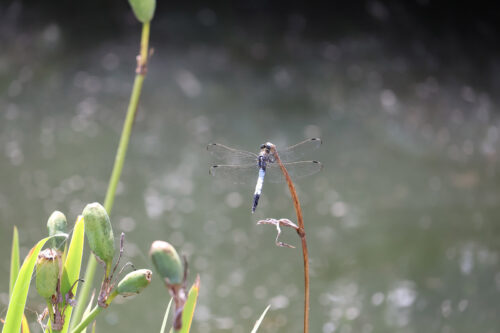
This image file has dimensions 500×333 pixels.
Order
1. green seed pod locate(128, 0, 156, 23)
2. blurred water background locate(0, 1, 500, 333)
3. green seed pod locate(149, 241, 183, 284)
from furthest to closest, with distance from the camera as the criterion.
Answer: blurred water background locate(0, 1, 500, 333)
green seed pod locate(128, 0, 156, 23)
green seed pod locate(149, 241, 183, 284)

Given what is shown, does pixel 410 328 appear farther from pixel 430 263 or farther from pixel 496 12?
pixel 496 12

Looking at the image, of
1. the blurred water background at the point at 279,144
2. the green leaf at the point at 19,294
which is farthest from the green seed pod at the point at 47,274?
the blurred water background at the point at 279,144

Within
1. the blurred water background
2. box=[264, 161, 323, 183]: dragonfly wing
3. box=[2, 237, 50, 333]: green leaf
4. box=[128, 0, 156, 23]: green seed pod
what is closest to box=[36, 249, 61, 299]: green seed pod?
box=[2, 237, 50, 333]: green leaf

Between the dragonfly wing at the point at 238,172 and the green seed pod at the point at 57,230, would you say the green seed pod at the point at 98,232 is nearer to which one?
the green seed pod at the point at 57,230

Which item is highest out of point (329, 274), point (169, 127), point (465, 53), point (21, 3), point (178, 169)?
point (465, 53)

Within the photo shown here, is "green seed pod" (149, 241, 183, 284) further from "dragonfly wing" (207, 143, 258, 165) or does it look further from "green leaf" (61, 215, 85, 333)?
"dragonfly wing" (207, 143, 258, 165)

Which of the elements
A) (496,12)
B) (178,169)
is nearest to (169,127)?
(178,169)
